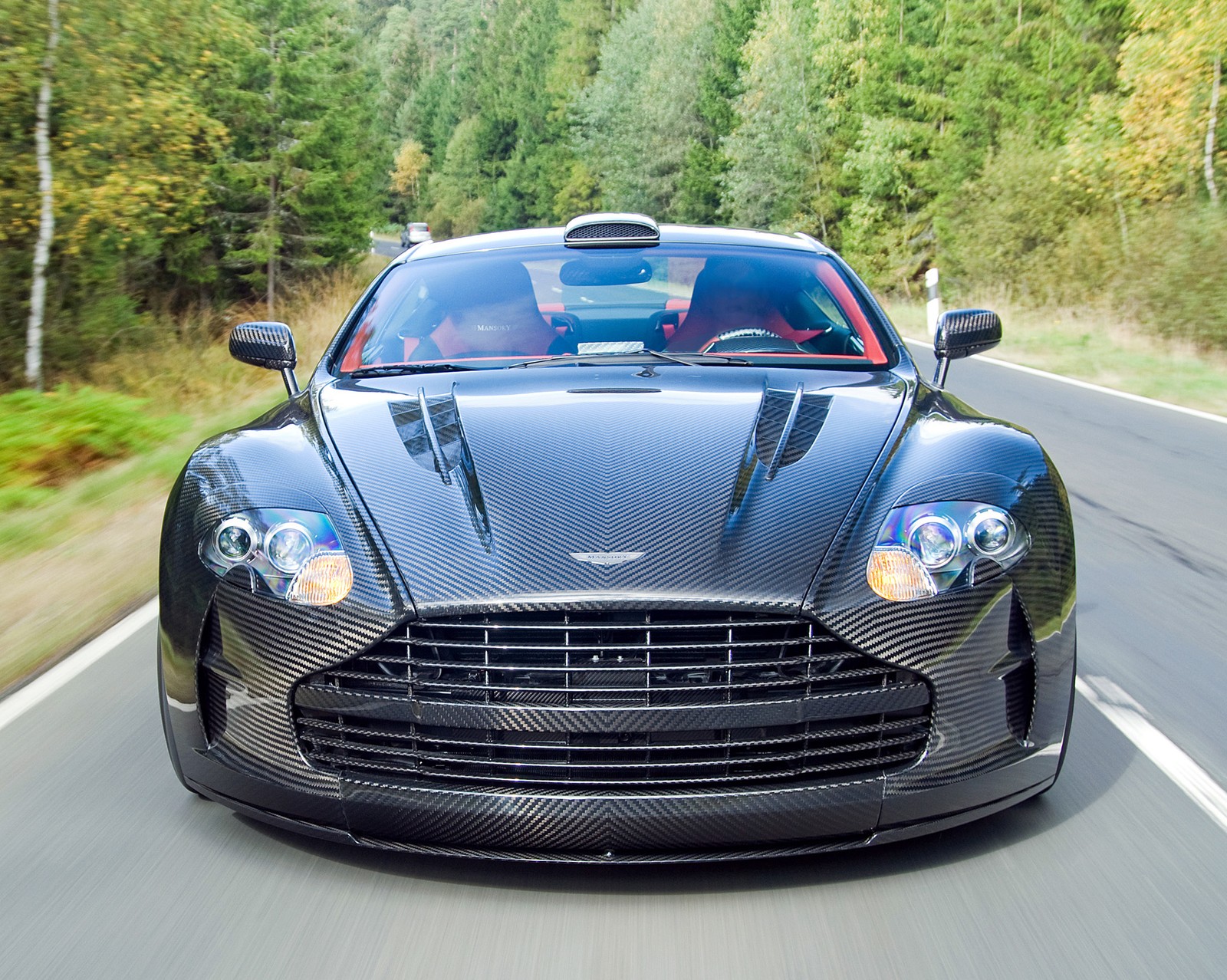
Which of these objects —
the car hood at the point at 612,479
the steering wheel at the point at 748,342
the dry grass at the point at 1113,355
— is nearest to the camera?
the car hood at the point at 612,479

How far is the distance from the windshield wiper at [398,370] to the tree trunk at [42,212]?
1273 centimetres

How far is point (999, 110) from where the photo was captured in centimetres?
4275

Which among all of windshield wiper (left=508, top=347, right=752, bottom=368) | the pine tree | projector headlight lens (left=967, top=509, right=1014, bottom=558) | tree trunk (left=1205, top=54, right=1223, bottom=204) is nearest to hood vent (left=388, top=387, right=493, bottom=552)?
windshield wiper (left=508, top=347, right=752, bottom=368)

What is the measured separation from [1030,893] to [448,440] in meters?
1.69

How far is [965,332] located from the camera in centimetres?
459

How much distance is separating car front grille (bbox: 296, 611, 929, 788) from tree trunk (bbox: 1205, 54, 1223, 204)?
2787 centimetres

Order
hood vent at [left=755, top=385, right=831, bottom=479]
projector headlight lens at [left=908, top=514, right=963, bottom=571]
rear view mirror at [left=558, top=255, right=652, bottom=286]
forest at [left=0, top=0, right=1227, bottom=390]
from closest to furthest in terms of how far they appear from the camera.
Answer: projector headlight lens at [left=908, top=514, right=963, bottom=571] → hood vent at [left=755, top=385, right=831, bottom=479] → rear view mirror at [left=558, top=255, right=652, bottom=286] → forest at [left=0, top=0, right=1227, bottom=390]

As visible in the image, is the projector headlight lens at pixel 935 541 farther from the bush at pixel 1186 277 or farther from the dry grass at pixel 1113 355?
the bush at pixel 1186 277

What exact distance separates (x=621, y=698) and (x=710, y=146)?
66575mm

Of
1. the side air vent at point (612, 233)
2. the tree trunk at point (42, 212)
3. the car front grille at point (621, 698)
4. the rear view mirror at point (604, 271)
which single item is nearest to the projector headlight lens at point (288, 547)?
the car front grille at point (621, 698)

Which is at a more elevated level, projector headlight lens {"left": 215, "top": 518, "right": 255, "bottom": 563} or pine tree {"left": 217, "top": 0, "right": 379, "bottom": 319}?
projector headlight lens {"left": 215, "top": 518, "right": 255, "bottom": 563}

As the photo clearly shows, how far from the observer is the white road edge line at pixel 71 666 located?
4.39m

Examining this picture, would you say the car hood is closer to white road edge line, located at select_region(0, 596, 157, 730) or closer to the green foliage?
white road edge line, located at select_region(0, 596, 157, 730)

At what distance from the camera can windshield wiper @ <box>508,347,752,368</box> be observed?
4359 millimetres
